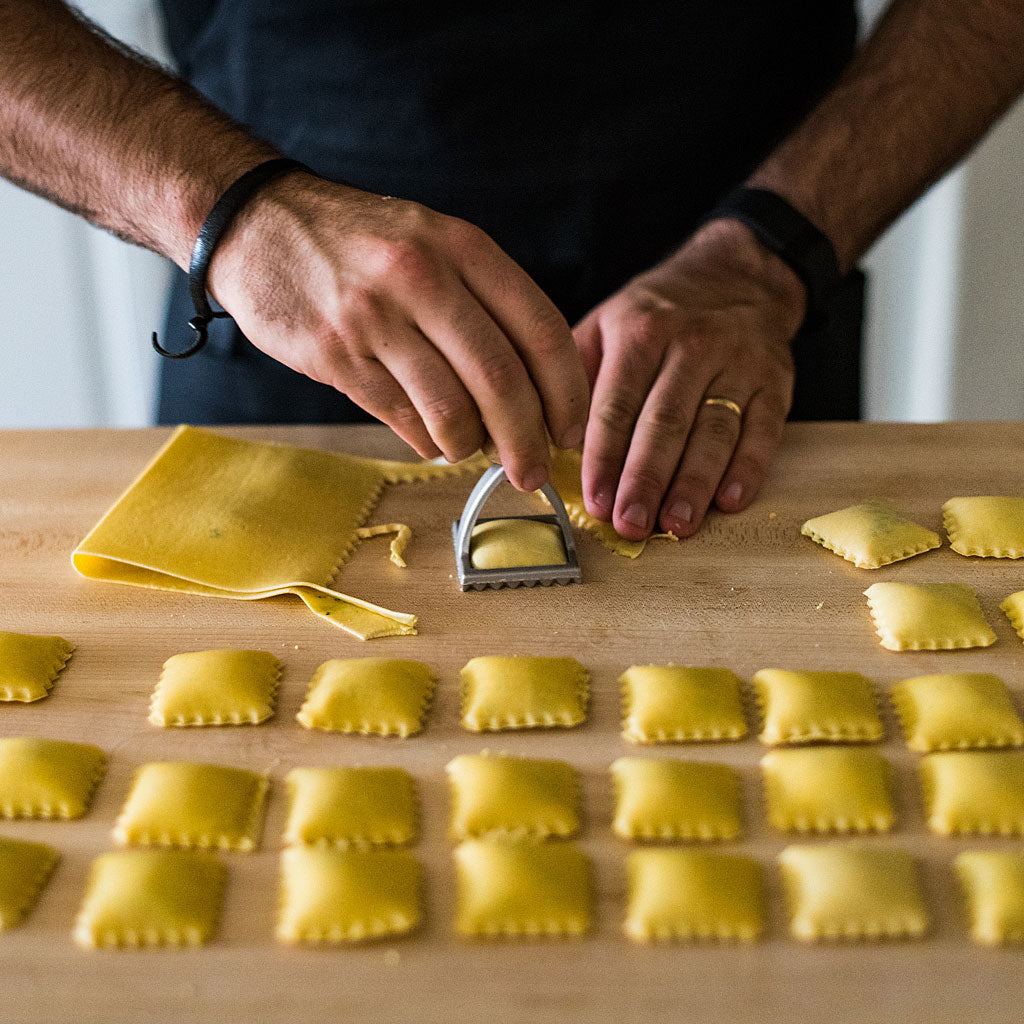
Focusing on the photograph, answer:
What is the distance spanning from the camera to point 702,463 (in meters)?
1.62

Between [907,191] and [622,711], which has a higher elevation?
[907,191]

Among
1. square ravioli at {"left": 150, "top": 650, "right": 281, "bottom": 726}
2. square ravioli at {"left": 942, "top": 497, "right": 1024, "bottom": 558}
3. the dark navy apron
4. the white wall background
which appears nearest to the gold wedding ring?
square ravioli at {"left": 942, "top": 497, "right": 1024, "bottom": 558}

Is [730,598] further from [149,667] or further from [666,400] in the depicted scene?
[149,667]

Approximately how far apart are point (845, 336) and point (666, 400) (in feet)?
2.66

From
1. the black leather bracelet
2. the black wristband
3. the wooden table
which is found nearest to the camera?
the wooden table

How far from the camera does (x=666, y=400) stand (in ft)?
5.41

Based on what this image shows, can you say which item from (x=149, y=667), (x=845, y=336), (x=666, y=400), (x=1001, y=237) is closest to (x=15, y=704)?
(x=149, y=667)

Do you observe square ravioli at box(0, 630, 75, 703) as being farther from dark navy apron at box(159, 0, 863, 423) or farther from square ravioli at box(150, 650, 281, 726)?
dark navy apron at box(159, 0, 863, 423)

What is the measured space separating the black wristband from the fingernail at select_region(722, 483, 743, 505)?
549 mm

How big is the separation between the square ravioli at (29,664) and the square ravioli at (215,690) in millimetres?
135

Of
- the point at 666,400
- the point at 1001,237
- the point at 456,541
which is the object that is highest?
the point at 666,400

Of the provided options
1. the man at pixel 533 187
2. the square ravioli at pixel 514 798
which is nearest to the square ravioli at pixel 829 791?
the square ravioli at pixel 514 798

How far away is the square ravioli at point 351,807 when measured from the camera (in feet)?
3.47

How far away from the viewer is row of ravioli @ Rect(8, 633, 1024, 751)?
1.18m
